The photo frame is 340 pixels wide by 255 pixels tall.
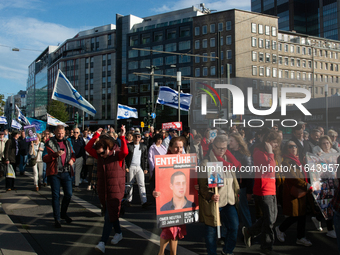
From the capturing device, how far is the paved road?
4770mm

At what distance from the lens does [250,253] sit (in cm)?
465

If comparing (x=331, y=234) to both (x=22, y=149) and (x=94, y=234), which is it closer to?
(x=94, y=234)

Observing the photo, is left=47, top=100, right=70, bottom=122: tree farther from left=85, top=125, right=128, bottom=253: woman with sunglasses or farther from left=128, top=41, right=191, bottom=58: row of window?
left=85, top=125, right=128, bottom=253: woman with sunglasses

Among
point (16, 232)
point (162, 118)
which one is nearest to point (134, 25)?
point (162, 118)

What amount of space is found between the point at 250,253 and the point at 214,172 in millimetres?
1505

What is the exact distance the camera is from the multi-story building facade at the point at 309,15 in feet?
284

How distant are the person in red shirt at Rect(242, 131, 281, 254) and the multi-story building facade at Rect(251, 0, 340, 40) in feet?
306

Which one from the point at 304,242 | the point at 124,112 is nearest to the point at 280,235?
the point at 304,242

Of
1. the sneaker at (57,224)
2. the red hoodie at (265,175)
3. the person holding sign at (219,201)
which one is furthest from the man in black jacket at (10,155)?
the red hoodie at (265,175)

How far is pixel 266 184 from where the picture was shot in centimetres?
456

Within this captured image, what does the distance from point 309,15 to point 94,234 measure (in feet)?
335

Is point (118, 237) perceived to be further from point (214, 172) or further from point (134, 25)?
point (134, 25)

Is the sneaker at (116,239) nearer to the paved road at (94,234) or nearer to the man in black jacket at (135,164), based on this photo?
the paved road at (94,234)

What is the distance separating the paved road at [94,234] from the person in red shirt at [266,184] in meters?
0.35
